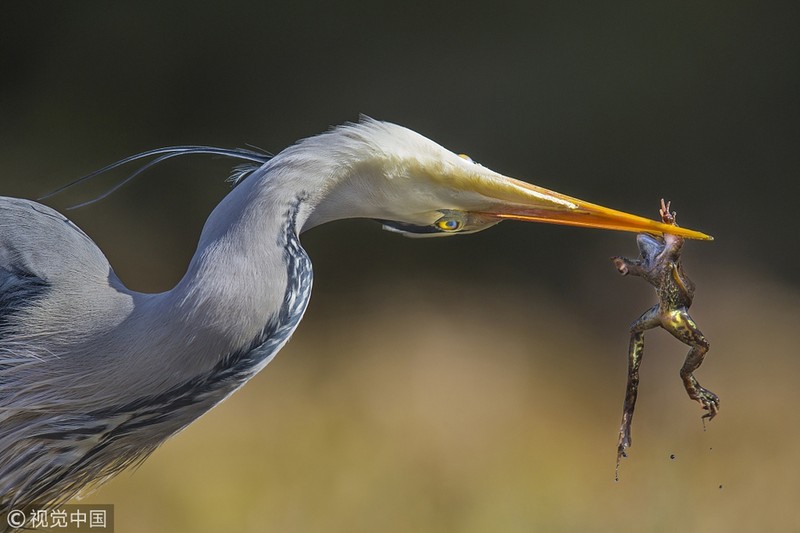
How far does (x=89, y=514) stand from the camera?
1.36 metres

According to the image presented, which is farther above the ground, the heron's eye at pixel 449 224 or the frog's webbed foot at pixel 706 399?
the heron's eye at pixel 449 224

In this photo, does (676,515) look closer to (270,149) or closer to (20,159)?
(270,149)

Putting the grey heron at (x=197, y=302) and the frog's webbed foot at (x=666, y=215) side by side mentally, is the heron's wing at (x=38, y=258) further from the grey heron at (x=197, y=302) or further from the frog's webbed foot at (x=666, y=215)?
the frog's webbed foot at (x=666, y=215)

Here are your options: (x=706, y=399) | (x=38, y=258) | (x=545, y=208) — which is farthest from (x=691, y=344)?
(x=38, y=258)

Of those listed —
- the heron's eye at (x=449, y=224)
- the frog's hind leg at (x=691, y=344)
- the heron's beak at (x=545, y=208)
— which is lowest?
the frog's hind leg at (x=691, y=344)

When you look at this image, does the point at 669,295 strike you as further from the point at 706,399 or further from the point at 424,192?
the point at 424,192

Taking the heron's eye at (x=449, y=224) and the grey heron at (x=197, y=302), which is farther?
the heron's eye at (x=449, y=224)

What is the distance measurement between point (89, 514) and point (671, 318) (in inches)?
36.2

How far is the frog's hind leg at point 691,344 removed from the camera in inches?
29.1

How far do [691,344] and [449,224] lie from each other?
20 cm

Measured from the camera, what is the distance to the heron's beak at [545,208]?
0.76m

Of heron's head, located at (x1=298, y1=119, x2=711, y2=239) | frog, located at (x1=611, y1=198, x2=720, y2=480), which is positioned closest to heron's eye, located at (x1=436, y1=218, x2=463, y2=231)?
heron's head, located at (x1=298, y1=119, x2=711, y2=239)

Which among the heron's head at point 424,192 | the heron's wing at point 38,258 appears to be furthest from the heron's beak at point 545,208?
the heron's wing at point 38,258

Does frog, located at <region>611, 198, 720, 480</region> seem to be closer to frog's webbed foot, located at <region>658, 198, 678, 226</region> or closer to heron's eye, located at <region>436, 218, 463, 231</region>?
frog's webbed foot, located at <region>658, 198, 678, 226</region>
